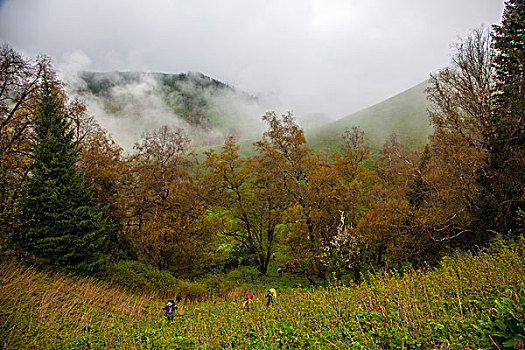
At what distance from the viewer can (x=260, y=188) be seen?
22.2 meters

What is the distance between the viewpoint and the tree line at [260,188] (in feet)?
41.9

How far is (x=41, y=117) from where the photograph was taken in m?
15.5

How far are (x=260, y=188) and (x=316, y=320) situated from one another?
16327 millimetres

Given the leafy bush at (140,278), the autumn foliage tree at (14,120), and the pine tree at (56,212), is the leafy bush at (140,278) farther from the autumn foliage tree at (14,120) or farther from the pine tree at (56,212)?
the autumn foliage tree at (14,120)

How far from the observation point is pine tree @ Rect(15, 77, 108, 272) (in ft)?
44.3

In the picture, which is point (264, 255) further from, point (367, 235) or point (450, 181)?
point (450, 181)

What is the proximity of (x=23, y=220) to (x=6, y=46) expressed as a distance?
38.6 feet

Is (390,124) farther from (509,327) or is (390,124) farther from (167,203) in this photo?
(509,327)

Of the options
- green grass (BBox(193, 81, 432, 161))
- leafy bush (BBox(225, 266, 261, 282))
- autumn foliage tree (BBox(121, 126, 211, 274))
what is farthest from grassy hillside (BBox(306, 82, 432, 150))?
autumn foliage tree (BBox(121, 126, 211, 274))

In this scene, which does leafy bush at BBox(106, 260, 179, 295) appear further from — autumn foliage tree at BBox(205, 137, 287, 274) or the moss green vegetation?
autumn foliage tree at BBox(205, 137, 287, 274)

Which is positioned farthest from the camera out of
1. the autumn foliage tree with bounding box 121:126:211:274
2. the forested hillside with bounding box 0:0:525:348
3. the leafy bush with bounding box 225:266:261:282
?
the leafy bush with bounding box 225:266:261:282

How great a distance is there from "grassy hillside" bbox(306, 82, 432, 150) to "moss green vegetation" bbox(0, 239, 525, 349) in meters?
81.5

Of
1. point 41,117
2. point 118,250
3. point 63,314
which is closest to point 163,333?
point 63,314

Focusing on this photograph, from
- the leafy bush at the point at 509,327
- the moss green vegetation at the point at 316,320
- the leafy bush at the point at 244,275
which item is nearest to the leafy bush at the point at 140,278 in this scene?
the moss green vegetation at the point at 316,320
